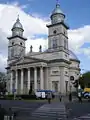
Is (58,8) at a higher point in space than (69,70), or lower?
higher

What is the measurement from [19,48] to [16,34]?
6.31m

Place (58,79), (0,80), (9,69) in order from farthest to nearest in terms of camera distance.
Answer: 1. (0,80)
2. (9,69)
3. (58,79)

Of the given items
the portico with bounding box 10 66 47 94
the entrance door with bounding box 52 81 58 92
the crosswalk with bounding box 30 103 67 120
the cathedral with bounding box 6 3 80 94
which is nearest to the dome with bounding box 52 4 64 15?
the cathedral with bounding box 6 3 80 94

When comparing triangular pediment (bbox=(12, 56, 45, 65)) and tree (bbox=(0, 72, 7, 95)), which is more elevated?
triangular pediment (bbox=(12, 56, 45, 65))

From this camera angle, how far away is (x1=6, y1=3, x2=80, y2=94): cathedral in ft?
289

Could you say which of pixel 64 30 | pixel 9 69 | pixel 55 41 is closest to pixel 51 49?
pixel 55 41

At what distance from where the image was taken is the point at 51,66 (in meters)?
89.8

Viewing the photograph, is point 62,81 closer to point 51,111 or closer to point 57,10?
point 57,10

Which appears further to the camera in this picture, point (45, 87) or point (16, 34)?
point (16, 34)

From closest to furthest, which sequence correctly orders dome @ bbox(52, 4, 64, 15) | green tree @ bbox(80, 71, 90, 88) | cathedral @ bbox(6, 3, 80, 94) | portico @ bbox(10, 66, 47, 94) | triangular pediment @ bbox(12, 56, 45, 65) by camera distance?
1. cathedral @ bbox(6, 3, 80, 94)
2. portico @ bbox(10, 66, 47, 94)
3. triangular pediment @ bbox(12, 56, 45, 65)
4. green tree @ bbox(80, 71, 90, 88)
5. dome @ bbox(52, 4, 64, 15)

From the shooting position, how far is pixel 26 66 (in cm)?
9356

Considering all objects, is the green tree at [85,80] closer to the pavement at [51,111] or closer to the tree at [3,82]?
the tree at [3,82]

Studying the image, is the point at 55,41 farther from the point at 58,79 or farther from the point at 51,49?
the point at 58,79

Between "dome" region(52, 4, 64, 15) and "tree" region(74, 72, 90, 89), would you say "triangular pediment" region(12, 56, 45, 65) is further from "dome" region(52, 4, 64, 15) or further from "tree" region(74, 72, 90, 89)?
"dome" region(52, 4, 64, 15)
